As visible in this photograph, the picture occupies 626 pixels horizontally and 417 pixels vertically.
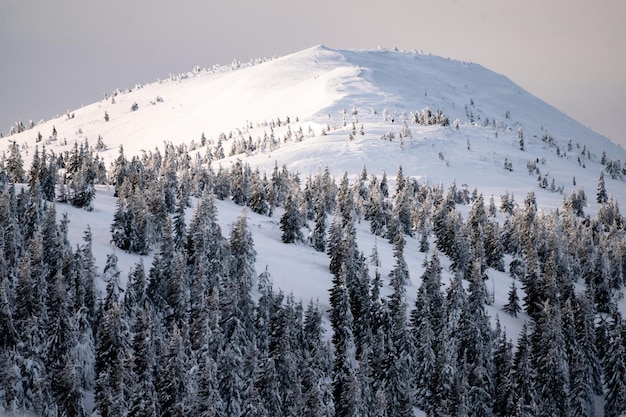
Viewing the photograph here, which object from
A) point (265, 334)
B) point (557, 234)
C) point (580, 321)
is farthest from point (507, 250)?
point (265, 334)

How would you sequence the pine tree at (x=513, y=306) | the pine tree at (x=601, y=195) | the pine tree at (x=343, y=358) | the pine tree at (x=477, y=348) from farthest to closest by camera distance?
the pine tree at (x=601, y=195) < the pine tree at (x=513, y=306) < the pine tree at (x=477, y=348) < the pine tree at (x=343, y=358)

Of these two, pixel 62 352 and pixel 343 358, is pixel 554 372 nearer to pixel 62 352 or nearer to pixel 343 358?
pixel 343 358

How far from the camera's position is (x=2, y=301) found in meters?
45.0

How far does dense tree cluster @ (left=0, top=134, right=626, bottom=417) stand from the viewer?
1753 inches

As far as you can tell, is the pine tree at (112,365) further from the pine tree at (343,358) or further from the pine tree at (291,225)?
the pine tree at (291,225)

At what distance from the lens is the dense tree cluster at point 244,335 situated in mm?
44531

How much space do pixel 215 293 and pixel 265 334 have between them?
10.7 m

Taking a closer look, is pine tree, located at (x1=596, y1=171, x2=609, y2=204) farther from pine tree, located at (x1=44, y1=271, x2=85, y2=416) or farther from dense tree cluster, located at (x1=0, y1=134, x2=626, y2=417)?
pine tree, located at (x1=44, y1=271, x2=85, y2=416)

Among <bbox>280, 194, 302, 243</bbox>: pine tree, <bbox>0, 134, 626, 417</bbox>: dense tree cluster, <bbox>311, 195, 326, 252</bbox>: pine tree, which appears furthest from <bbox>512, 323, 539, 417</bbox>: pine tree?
<bbox>280, 194, 302, 243</bbox>: pine tree

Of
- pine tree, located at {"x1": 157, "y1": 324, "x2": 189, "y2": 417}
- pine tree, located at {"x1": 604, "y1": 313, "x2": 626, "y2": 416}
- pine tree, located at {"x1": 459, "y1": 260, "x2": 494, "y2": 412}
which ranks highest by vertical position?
pine tree, located at {"x1": 157, "y1": 324, "x2": 189, "y2": 417}

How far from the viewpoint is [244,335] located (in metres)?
53.2

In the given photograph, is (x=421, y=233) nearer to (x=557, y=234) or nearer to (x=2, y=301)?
(x=557, y=234)

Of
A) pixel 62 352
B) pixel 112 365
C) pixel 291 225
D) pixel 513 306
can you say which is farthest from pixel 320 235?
pixel 62 352

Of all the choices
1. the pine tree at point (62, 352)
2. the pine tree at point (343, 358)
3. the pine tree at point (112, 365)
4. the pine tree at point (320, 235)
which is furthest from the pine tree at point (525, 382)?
the pine tree at point (62, 352)
